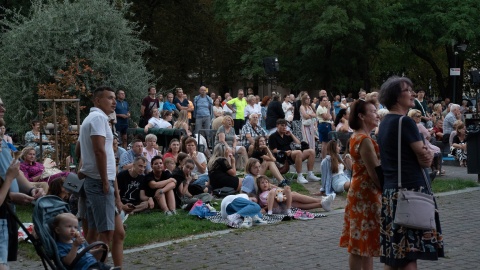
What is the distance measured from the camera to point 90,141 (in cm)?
805

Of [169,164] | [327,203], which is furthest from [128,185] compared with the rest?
[327,203]

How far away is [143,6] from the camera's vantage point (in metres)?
43.3

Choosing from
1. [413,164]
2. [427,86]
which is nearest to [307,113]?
[413,164]

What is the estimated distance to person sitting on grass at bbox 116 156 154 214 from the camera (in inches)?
507

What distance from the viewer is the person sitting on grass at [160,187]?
13188 millimetres

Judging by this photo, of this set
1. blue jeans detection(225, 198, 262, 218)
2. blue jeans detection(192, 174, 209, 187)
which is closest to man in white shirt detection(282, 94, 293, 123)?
blue jeans detection(192, 174, 209, 187)

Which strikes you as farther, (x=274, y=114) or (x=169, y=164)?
(x=274, y=114)

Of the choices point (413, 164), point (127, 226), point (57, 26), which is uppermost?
point (57, 26)

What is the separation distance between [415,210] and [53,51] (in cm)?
1663

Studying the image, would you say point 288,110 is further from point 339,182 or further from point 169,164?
point 169,164

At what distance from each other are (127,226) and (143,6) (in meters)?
32.3

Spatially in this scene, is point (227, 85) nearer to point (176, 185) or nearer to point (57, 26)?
point (57, 26)

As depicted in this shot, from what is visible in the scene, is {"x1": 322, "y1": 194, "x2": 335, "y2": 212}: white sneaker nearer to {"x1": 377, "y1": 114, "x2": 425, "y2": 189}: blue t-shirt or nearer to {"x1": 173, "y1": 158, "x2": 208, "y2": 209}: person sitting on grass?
{"x1": 173, "y1": 158, "x2": 208, "y2": 209}: person sitting on grass

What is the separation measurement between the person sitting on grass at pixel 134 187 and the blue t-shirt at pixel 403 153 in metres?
6.48
